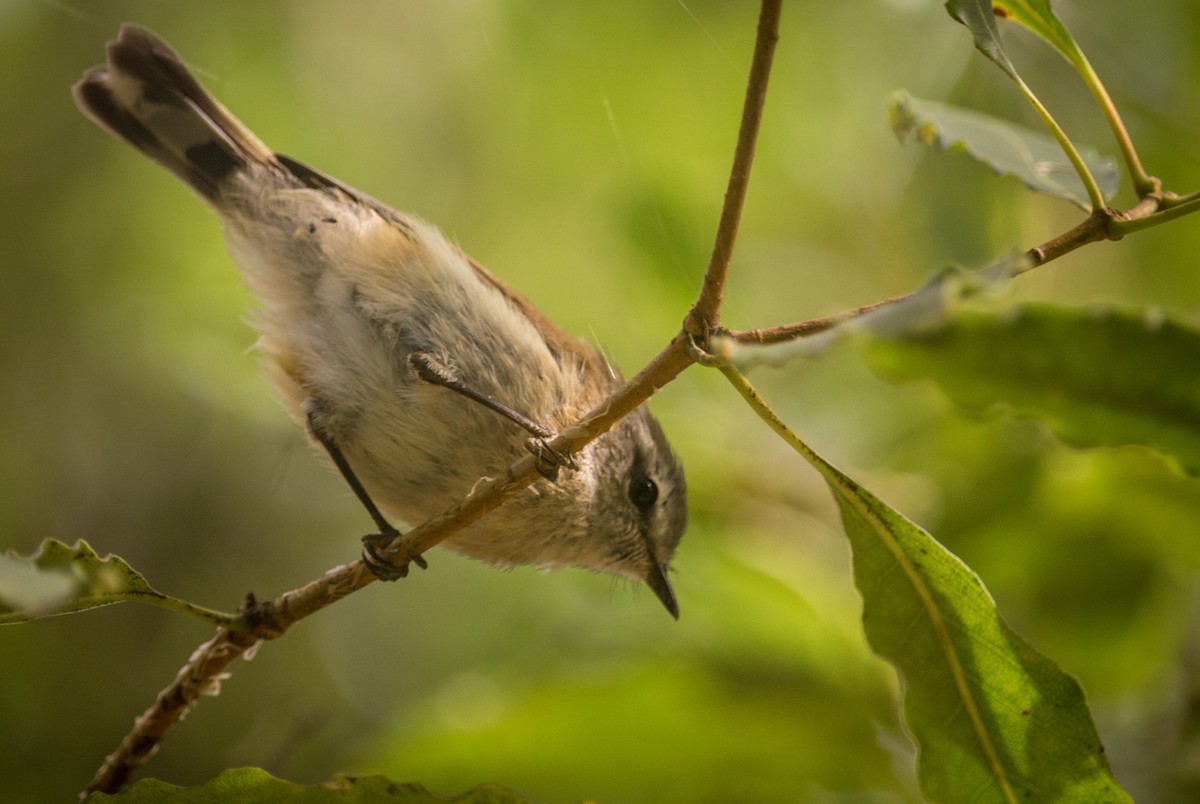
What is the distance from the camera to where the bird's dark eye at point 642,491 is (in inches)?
84.0

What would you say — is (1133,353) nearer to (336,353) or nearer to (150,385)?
(336,353)

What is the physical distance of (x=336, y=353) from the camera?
1.99m

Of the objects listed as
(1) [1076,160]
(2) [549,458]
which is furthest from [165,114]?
(1) [1076,160]

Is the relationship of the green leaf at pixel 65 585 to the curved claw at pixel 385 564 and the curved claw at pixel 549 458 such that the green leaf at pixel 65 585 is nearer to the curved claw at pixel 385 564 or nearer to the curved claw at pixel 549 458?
the curved claw at pixel 385 564

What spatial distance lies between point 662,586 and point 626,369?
59cm

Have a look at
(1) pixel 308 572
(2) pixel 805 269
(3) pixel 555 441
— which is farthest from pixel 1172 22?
(1) pixel 308 572

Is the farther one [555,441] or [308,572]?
[308,572]

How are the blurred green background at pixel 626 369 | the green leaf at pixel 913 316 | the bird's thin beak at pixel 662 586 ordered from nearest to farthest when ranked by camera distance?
the green leaf at pixel 913 316, the blurred green background at pixel 626 369, the bird's thin beak at pixel 662 586

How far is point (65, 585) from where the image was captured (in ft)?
3.34

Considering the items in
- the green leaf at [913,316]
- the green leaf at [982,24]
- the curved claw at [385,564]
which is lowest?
the green leaf at [913,316]

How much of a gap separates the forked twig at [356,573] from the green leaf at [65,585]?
0.05 metres

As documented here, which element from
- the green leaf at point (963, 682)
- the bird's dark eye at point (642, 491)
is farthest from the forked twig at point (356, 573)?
the bird's dark eye at point (642, 491)

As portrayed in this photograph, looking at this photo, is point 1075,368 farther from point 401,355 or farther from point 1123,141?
point 401,355

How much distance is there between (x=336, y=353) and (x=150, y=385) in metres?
1.76
